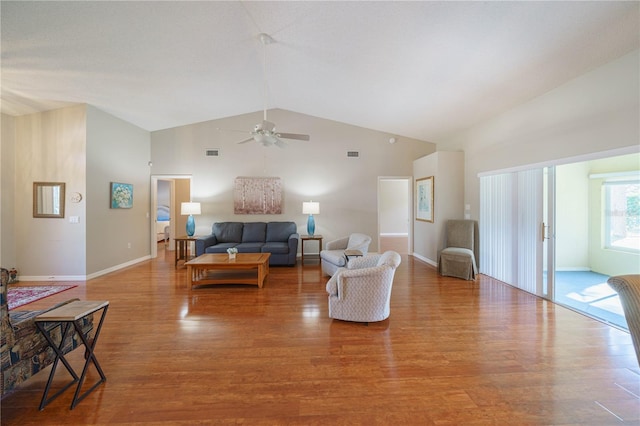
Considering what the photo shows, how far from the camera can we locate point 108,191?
5.10 meters

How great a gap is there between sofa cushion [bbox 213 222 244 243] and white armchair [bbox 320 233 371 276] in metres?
2.28

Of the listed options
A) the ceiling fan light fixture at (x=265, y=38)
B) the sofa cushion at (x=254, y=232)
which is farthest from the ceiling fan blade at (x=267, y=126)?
the sofa cushion at (x=254, y=232)

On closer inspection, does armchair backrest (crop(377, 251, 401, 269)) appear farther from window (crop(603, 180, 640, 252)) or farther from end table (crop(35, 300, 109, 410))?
window (crop(603, 180, 640, 252))

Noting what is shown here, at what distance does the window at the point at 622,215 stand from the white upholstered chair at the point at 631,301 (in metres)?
4.51

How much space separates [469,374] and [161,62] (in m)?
5.21

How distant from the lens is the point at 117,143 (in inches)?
209

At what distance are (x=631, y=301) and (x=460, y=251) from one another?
3639mm

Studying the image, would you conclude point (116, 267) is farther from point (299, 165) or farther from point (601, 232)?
point (601, 232)

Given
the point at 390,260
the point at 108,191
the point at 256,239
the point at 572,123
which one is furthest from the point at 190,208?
the point at 572,123

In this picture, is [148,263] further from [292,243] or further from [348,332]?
[348,332]

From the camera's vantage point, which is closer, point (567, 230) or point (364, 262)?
point (364, 262)

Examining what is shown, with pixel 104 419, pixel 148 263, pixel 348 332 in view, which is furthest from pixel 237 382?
pixel 148 263

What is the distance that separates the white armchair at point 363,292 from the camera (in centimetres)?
278

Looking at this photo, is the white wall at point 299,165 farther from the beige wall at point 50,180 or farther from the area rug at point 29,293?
the area rug at point 29,293
